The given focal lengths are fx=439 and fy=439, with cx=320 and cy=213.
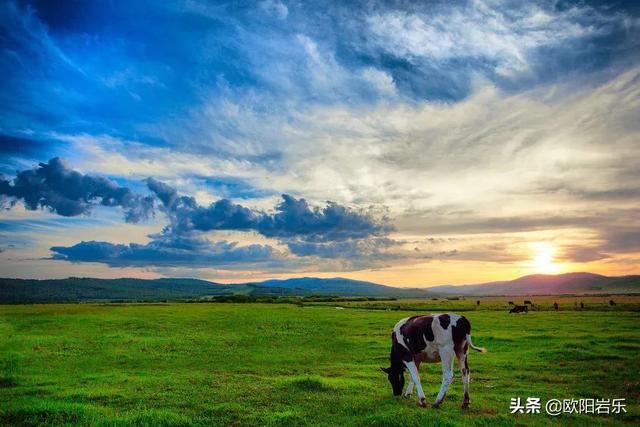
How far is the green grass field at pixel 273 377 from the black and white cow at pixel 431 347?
776 mm

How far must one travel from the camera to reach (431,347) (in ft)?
52.7

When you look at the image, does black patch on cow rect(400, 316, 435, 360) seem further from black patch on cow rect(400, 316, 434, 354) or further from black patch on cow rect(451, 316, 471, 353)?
black patch on cow rect(451, 316, 471, 353)

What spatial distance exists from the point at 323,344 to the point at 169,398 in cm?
1817

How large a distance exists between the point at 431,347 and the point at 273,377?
8969 mm

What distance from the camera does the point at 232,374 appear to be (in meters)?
22.5

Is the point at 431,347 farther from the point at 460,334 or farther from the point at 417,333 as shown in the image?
the point at 460,334

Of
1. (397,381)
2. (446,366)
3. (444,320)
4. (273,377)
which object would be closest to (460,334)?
(444,320)

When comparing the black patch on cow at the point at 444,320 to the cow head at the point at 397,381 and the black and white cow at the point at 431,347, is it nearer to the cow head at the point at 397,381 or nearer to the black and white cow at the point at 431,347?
the black and white cow at the point at 431,347

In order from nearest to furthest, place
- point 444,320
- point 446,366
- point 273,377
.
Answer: point 446,366, point 444,320, point 273,377

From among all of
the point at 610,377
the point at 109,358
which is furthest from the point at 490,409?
the point at 109,358

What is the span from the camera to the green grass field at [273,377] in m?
14.3

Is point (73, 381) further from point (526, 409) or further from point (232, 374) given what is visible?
point (526, 409)

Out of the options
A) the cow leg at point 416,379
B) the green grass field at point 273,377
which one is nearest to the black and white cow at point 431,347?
the cow leg at point 416,379

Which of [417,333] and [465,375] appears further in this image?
[417,333]
